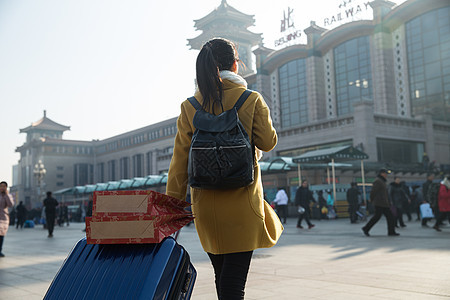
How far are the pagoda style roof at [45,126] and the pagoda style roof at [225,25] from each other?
40414mm

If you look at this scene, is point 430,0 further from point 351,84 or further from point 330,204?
point 330,204

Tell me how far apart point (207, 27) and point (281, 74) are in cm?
5795

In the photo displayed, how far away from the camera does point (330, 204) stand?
22719mm

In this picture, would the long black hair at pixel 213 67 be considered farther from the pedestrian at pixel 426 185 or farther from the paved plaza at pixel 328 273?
the pedestrian at pixel 426 185

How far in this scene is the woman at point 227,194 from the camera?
2354 millimetres

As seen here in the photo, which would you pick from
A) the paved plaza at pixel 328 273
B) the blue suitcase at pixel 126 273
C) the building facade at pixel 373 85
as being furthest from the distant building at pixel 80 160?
the blue suitcase at pixel 126 273

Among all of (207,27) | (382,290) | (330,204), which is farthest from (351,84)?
(207,27)

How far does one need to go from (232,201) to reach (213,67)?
2.46 feet

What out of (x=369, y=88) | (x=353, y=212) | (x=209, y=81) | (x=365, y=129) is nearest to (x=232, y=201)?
(x=209, y=81)

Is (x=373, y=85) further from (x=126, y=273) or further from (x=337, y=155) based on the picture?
(x=126, y=273)

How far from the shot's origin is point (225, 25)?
4072 inches

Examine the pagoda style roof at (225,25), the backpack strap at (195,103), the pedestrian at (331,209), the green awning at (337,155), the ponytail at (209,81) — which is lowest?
the pedestrian at (331,209)

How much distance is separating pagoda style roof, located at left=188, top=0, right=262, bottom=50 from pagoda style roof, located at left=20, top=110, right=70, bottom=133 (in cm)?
4041

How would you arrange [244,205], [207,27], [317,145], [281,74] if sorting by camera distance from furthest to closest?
[207,27] < [281,74] < [317,145] < [244,205]
